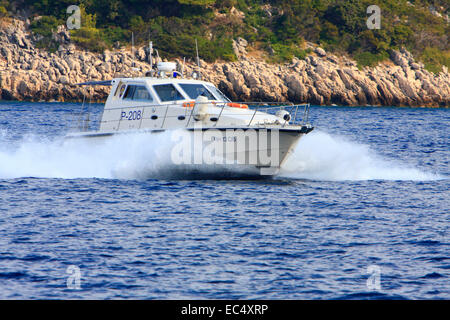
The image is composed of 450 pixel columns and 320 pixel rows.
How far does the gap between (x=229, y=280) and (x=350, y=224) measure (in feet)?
16.1

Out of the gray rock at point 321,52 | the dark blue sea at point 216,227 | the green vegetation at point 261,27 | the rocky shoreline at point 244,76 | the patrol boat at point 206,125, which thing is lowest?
the dark blue sea at point 216,227

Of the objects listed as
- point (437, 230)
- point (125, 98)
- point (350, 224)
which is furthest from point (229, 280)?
point (125, 98)

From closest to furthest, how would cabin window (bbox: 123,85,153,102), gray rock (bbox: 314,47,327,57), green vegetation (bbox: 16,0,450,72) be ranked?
cabin window (bbox: 123,85,153,102) → gray rock (bbox: 314,47,327,57) → green vegetation (bbox: 16,0,450,72)

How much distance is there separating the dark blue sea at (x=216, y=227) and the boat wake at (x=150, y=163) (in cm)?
5

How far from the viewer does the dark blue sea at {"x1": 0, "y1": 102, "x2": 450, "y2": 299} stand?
10.6 m

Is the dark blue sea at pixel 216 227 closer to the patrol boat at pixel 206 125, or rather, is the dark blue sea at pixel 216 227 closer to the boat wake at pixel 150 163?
the boat wake at pixel 150 163

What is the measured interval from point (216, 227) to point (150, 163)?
225 inches

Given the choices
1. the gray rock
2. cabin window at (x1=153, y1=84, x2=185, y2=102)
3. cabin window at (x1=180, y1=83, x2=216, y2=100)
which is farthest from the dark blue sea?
the gray rock

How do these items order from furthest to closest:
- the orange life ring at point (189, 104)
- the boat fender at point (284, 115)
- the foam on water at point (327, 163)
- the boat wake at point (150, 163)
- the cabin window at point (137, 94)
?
the cabin window at point (137, 94) < the foam on water at point (327, 163) < the orange life ring at point (189, 104) < the boat wake at point (150, 163) < the boat fender at point (284, 115)

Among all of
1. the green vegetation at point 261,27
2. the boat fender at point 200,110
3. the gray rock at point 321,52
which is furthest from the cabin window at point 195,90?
the gray rock at point 321,52

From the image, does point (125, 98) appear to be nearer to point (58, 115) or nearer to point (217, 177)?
point (217, 177)

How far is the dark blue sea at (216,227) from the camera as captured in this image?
10.6 meters

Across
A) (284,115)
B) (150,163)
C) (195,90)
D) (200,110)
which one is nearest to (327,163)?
(284,115)

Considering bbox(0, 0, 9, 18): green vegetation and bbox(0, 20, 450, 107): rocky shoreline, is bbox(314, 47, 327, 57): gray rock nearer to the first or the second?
bbox(0, 20, 450, 107): rocky shoreline
